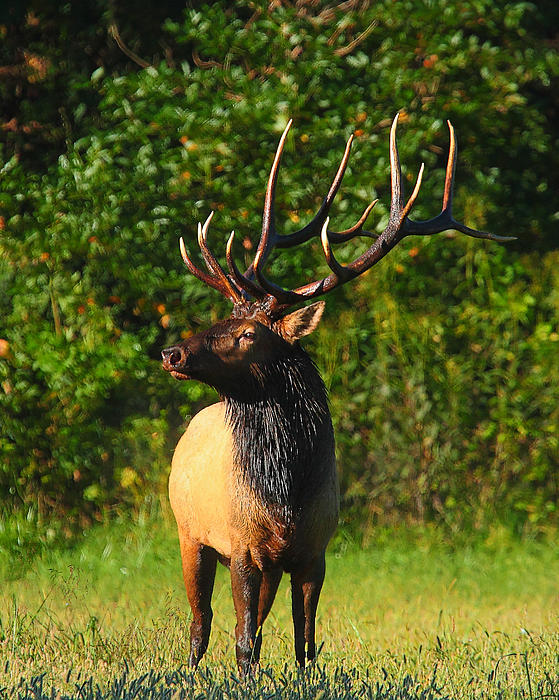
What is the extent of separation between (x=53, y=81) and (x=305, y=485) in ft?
16.6

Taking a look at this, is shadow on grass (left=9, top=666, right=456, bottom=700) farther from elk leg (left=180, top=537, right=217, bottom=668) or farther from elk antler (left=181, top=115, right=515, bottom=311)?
elk antler (left=181, top=115, right=515, bottom=311)

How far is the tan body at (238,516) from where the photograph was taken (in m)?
4.50

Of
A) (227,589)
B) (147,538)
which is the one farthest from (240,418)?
(147,538)

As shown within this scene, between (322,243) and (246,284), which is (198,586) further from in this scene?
(322,243)

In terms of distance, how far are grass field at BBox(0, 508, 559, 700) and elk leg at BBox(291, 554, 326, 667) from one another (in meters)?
0.14

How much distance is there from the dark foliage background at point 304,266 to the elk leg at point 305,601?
3.21 metres

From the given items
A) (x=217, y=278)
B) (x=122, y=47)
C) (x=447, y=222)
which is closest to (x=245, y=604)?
(x=217, y=278)

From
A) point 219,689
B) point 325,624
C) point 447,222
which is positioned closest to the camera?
point 219,689

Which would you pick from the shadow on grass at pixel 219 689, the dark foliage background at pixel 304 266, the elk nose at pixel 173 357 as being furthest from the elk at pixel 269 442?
the dark foliage background at pixel 304 266

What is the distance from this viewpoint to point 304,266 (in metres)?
7.82

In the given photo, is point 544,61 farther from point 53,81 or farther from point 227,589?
point 227,589

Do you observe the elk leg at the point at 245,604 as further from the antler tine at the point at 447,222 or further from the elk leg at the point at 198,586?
the antler tine at the point at 447,222

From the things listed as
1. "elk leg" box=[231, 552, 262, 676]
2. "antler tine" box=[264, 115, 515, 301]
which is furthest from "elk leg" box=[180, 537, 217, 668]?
"antler tine" box=[264, 115, 515, 301]

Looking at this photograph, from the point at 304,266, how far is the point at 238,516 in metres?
3.51
